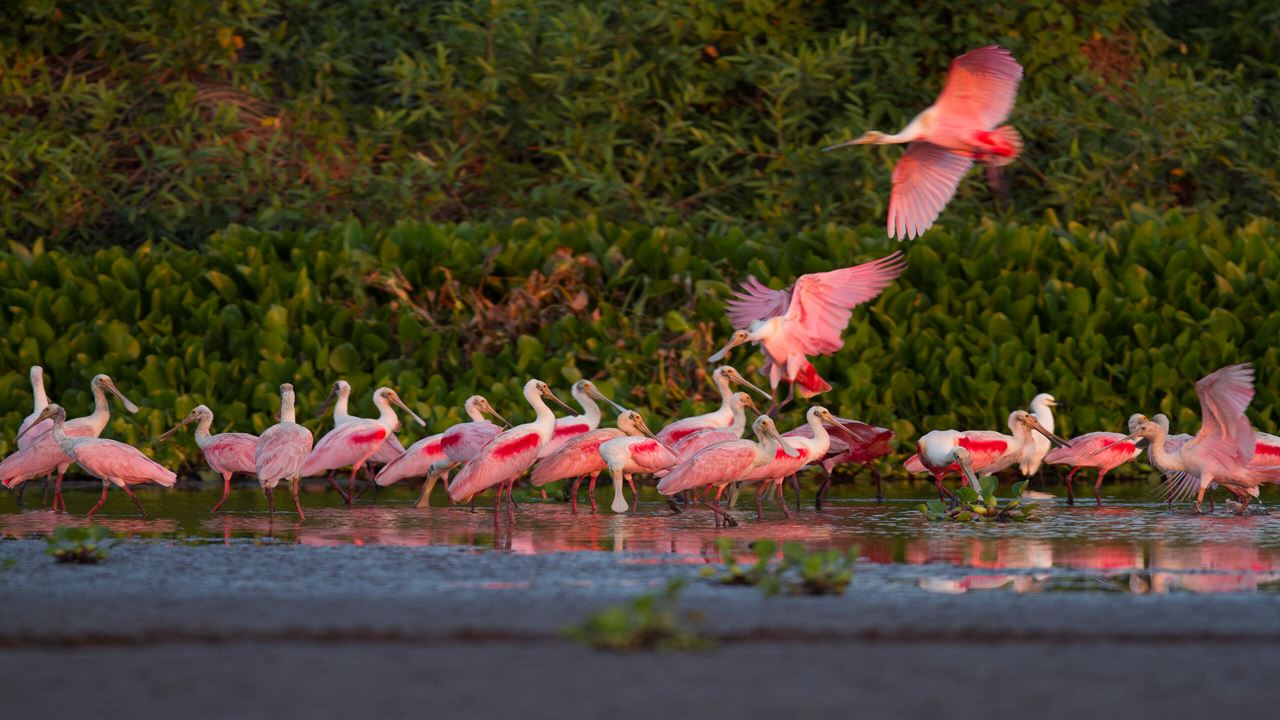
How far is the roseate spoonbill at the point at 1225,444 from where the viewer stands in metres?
11.4

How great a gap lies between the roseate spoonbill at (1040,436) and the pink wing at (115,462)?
576cm

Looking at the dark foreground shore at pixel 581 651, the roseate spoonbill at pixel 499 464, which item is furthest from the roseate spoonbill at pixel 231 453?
the dark foreground shore at pixel 581 651

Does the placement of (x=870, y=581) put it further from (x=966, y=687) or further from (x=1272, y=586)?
(x=966, y=687)

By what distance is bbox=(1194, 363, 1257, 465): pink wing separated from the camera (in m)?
11.4

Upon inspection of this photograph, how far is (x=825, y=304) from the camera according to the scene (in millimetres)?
13953

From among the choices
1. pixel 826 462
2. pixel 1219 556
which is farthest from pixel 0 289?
pixel 1219 556

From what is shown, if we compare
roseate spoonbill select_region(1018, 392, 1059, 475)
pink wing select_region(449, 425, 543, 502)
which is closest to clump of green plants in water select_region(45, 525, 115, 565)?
pink wing select_region(449, 425, 543, 502)

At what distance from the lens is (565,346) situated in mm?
15516

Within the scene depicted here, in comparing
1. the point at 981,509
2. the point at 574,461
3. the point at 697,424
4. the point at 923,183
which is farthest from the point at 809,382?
the point at 981,509

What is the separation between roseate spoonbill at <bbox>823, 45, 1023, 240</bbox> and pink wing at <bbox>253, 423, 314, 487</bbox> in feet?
13.2

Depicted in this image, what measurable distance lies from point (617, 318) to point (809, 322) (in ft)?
7.19

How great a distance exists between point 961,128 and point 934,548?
4.39 metres

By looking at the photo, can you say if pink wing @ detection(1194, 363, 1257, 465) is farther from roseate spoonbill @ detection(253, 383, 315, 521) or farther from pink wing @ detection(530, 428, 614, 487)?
roseate spoonbill @ detection(253, 383, 315, 521)

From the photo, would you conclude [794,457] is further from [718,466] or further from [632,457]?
[632,457]
